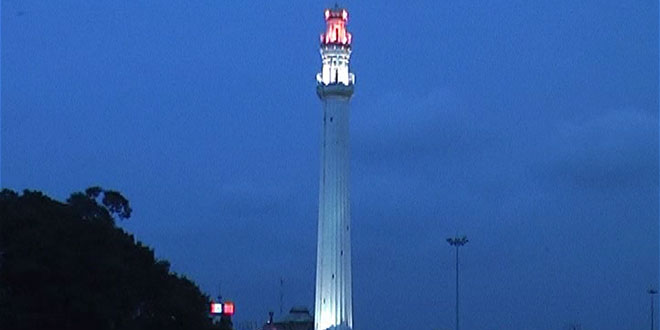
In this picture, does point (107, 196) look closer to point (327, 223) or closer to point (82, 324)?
point (327, 223)

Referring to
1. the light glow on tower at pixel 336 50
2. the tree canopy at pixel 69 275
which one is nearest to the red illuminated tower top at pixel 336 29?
the light glow on tower at pixel 336 50

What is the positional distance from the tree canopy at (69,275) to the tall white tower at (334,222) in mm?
31760

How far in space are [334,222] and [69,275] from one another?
139ft

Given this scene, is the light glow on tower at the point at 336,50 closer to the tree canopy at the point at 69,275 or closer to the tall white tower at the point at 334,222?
the tall white tower at the point at 334,222

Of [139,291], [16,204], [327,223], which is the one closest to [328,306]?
[327,223]

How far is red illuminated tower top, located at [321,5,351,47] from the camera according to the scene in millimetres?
103438

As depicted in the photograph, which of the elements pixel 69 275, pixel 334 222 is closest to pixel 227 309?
pixel 334 222

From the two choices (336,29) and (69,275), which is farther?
(336,29)

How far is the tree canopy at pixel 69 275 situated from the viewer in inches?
2231

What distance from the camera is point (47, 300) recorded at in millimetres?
57312

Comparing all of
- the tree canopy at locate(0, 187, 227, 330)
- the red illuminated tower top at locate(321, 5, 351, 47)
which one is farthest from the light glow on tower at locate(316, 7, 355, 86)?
the tree canopy at locate(0, 187, 227, 330)

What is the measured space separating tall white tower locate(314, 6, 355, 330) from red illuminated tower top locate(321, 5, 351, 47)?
3398 millimetres

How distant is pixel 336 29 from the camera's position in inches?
4099

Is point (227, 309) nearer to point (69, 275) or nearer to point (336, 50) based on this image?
point (336, 50)
